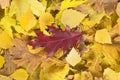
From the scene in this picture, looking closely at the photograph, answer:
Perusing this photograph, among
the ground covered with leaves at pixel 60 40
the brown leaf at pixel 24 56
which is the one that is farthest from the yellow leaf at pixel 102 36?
the brown leaf at pixel 24 56

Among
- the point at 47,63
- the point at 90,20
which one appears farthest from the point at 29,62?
the point at 90,20

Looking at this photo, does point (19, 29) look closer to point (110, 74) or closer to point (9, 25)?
point (9, 25)

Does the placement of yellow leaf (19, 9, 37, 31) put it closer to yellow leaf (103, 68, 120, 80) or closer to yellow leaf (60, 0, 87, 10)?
yellow leaf (60, 0, 87, 10)

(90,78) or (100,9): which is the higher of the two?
(100,9)

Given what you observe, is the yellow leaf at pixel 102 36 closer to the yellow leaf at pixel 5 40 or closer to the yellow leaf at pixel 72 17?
the yellow leaf at pixel 72 17

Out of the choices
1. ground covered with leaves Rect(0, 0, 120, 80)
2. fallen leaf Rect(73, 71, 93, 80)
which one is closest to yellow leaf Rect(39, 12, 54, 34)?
ground covered with leaves Rect(0, 0, 120, 80)

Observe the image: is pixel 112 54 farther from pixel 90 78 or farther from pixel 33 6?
pixel 33 6
